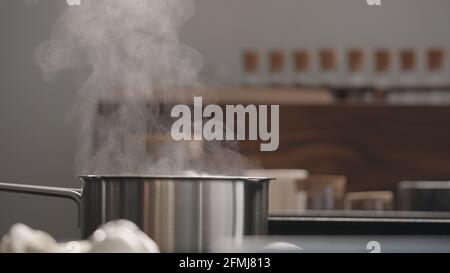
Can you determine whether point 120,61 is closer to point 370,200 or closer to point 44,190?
point 44,190

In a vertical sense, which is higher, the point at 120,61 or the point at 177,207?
the point at 120,61

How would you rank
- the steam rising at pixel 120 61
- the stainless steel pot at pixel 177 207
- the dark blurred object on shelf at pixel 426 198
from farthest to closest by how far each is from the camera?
the dark blurred object on shelf at pixel 426 198
the steam rising at pixel 120 61
the stainless steel pot at pixel 177 207

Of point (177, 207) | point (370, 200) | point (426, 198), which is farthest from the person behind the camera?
point (370, 200)

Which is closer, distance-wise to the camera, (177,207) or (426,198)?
(177,207)

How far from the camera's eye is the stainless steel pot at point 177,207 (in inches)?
13.8

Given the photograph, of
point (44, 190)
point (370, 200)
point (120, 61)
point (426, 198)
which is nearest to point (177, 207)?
point (44, 190)

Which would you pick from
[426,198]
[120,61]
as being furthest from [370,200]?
[120,61]

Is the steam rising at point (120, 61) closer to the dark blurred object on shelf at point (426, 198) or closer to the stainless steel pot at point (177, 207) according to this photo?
the stainless steel pot at point (177, 207)

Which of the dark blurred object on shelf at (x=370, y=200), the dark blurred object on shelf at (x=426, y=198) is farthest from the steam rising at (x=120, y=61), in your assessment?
the dark blurred object on shelf at (x=370, y=200)

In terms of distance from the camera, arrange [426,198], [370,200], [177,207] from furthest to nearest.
Answer: 1. [370,200]
2. [426,198]
3. [177,207]

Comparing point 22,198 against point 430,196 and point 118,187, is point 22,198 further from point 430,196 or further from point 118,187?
point 430,196

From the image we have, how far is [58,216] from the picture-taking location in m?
0.69

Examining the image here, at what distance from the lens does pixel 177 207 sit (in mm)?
354

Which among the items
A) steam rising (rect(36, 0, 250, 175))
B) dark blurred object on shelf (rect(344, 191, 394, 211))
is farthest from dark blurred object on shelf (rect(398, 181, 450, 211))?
steam rising (rect(36, 0, 250, 175))
